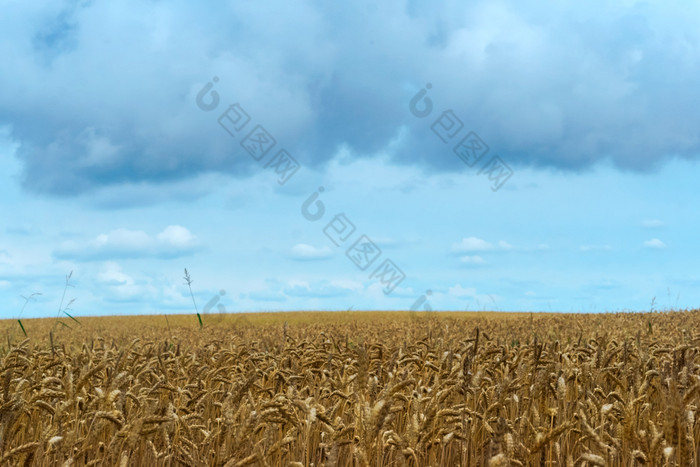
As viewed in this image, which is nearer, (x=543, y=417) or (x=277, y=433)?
(x=277, y=433)

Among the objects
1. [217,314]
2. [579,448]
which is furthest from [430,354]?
[217,314]

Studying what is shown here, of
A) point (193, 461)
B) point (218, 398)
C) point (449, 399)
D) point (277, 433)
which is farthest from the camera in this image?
point (218, 398)

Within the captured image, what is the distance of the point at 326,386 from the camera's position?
5355mm

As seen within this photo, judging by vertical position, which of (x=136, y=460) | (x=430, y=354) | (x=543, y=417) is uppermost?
(x=430, y=354)

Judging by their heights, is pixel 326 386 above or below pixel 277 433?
above

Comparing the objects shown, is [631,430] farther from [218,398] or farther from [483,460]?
[218,398]

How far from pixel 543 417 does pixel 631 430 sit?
2.15 meters

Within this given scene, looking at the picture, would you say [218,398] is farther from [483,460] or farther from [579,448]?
[579,448]

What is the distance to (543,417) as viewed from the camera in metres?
5.36

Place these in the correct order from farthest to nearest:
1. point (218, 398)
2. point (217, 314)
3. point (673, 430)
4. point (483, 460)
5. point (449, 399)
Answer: point (217, 314) → point (218, 398) → point (449, 399) → point (483, 460) → point (673, 430)

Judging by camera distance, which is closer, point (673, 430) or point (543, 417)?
point (673, 430)

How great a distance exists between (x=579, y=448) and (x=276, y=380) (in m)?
3.00

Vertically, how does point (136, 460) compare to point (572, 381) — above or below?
below

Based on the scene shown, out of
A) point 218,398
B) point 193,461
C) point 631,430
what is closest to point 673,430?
point 631,430
